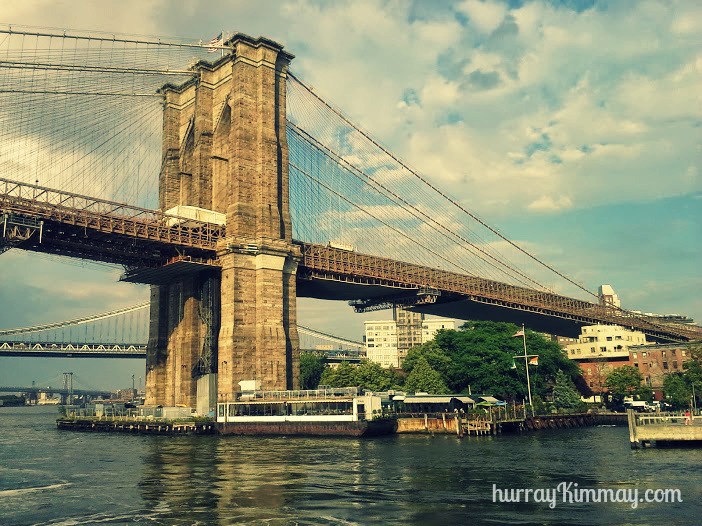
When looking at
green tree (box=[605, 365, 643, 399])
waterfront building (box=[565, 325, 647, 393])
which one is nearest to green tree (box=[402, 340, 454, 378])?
green tree (box=[605, 365, 643, 399])

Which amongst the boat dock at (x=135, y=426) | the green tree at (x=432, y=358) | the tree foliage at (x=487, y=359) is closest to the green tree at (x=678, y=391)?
the tree foliage at (x=487, y=359)

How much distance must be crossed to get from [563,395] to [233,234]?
60655 millimetres

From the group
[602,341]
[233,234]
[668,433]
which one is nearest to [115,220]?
[233,234]

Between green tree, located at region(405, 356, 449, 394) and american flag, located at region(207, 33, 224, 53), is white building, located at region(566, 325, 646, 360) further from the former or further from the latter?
american flag, located at region(207, 33, 224, 53)

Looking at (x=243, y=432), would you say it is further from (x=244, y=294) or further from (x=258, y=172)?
(x=258, y=172)

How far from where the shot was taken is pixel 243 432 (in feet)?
246

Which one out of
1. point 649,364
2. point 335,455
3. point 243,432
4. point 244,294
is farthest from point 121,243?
point 649,364

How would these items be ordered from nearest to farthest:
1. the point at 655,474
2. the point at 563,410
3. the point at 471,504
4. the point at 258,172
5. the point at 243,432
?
the point at 471,504 → the point at 655,474 → the point at 243,432 → the point at 258,172 → the point at 563,410

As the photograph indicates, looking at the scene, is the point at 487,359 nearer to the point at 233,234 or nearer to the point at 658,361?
the point at 233,234

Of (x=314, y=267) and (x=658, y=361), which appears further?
(x=658, y=361)

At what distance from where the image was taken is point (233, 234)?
279 feet

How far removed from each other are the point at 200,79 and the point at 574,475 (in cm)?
8358

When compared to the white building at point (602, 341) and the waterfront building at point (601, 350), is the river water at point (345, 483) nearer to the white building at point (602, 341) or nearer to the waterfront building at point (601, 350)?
the waterfront building at point (601, 350)

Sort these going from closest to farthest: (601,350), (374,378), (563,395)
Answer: (563,395) < (374,378) < (601,350)
